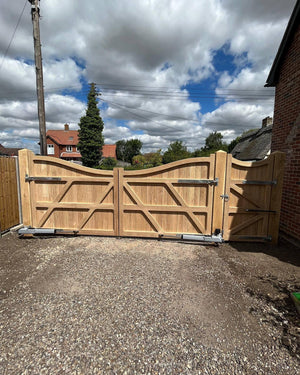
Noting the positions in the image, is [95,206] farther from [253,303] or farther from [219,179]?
[253,303]

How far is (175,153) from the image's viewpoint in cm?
4175

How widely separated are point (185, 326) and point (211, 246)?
2.69 metres

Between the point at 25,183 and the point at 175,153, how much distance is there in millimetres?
38281

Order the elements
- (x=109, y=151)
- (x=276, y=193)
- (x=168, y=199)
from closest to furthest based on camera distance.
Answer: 1. (x=276, y=193)
2. (x=168, y=199)
3. (x=109, y=151)

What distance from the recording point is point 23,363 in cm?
197

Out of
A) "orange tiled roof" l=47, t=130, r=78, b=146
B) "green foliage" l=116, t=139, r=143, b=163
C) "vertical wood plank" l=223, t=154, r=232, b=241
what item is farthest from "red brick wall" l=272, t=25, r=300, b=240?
"green foliage" l=116, t=139, r=143, b=163

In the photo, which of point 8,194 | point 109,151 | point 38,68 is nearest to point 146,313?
point 8,194

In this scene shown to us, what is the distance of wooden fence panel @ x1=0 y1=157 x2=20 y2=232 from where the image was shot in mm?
5410

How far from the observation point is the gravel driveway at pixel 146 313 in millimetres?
2014

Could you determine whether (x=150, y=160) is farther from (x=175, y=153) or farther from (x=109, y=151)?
(x=109, y=151)

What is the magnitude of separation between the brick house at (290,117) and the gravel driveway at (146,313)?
1.62 metres

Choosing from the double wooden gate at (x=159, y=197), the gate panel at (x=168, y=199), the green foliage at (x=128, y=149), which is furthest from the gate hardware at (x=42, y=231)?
the green foliage at (x=128, y=149)

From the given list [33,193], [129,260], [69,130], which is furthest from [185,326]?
[69,130]

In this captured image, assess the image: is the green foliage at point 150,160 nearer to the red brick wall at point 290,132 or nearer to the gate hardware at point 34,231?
the red brick wall at point 290,132
